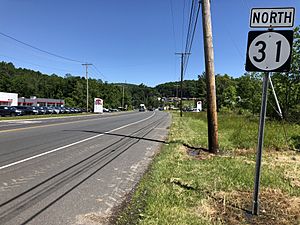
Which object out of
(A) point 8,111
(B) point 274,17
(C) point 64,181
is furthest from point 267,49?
(A) point 8,111

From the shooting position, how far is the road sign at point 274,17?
4.92m

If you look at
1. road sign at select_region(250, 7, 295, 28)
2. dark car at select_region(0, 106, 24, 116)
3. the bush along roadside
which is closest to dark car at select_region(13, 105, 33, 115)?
dark car at select_region(0, 106, 24, 116)

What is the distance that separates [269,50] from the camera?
477 centimetres

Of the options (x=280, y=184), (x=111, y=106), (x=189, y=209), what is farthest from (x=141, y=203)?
(x=111, y=106)

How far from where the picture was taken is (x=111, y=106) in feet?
456

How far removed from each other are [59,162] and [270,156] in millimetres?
6622

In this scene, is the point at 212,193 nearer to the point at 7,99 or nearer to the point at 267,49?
the point at 267,49

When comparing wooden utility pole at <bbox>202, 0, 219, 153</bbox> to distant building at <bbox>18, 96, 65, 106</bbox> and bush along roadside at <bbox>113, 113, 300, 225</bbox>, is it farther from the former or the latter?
distant building at <bbox>18, 96, 65, 106</bbox>

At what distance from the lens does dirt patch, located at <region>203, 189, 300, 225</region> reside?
4.56m

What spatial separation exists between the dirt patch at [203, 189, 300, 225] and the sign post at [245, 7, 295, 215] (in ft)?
0.75

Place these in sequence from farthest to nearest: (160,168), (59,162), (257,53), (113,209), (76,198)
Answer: (59,162) → (160,168) → (76,198) → (113,209) → (257,53)

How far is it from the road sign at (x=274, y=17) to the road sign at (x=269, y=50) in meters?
0.28

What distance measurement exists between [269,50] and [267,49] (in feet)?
0.11

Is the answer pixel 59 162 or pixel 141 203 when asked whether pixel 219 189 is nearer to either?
pixel 141 203
